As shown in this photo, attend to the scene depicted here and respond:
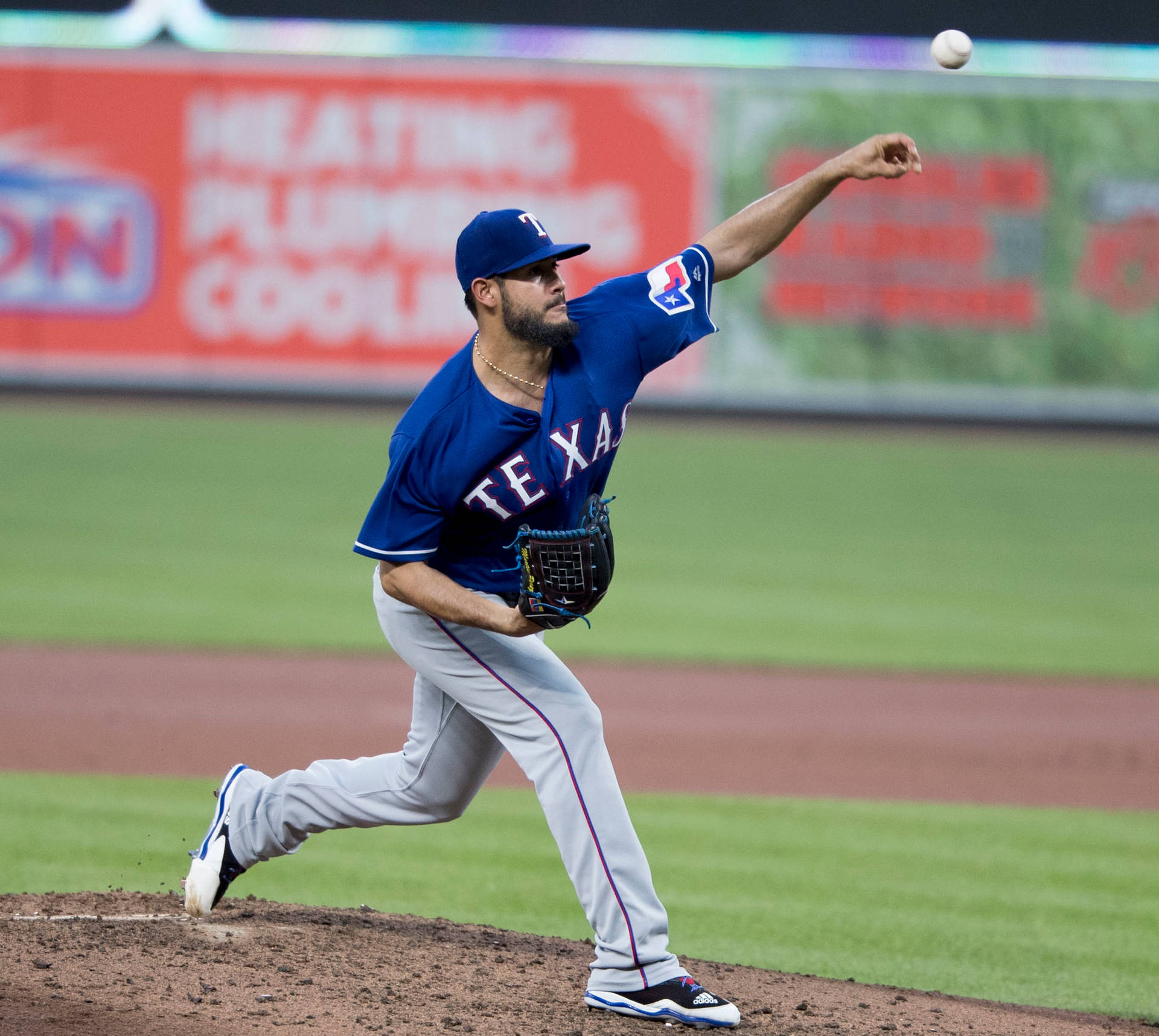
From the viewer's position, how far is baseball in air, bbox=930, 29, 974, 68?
16.1 ft

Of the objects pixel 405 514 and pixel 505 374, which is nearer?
pixel 405 514

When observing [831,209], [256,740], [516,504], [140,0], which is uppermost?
[140,0]

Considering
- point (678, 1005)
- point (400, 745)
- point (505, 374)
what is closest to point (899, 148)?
point (505, 374)

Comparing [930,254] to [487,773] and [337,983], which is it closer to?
[487,773]

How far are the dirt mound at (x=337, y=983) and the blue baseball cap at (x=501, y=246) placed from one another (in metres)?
1.84

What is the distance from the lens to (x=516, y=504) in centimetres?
390

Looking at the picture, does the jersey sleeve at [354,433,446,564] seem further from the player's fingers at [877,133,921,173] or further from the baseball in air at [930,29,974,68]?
the baseball in air at [930,29,974,68]

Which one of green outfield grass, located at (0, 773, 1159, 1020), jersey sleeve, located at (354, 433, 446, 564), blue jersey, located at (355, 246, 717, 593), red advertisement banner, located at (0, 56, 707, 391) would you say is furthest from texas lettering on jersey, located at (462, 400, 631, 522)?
red advertisement banner, located at (0, 56, 707, 391)

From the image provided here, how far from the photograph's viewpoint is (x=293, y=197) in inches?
922

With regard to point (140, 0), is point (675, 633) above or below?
below

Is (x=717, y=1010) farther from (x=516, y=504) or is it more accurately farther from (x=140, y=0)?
(x=140, y=0)

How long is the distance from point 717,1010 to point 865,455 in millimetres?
17141

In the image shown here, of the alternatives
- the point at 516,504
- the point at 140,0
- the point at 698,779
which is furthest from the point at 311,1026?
the point at 140,0

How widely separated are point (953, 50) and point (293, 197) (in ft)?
64.2
